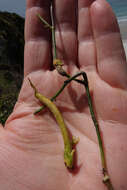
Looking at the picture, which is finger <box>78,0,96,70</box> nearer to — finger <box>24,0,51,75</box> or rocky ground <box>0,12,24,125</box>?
finger <box>24,0,51,75</box>

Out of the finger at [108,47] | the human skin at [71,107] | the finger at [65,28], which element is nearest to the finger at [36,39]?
the human skin at [71,107]

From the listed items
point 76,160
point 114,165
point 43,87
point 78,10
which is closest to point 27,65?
point 43,87

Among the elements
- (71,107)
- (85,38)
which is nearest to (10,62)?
(85,38)

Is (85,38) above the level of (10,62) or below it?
above

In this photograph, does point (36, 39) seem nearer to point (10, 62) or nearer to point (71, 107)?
point (71, 107)

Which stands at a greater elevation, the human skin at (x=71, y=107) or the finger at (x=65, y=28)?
the finger at (x=65, y=28)

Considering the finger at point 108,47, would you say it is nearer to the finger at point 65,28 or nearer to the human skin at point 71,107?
the human skin at point 71,107
